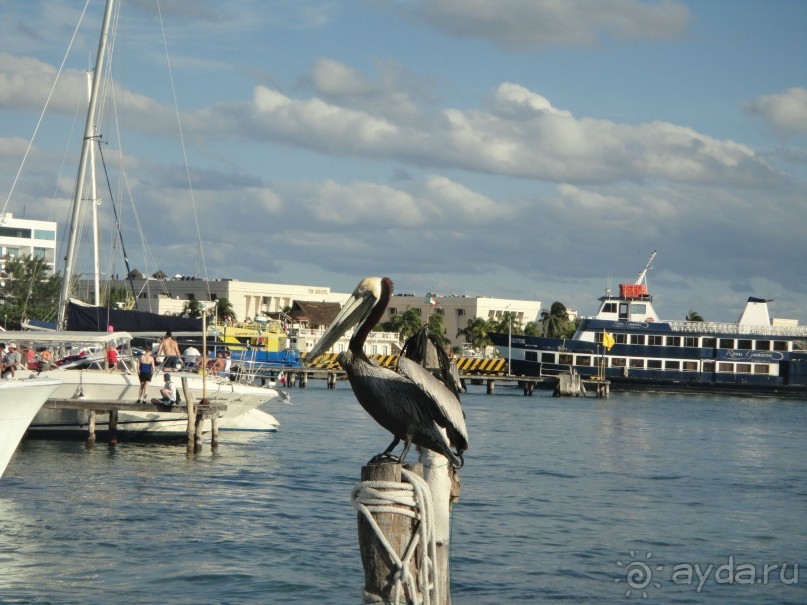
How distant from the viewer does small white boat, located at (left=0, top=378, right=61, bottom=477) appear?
59.6 ft

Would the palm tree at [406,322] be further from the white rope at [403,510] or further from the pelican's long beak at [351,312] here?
the white rope at [403,510]

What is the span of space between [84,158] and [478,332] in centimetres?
9592

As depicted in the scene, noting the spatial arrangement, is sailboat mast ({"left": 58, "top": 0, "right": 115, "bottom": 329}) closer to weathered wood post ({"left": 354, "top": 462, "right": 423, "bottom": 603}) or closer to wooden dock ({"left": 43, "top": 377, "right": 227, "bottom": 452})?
wooden dock ({"left": 43, "top": 377, "right": 227, "bottom": 452})

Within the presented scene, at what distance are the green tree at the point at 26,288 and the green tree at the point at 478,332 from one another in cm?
4762

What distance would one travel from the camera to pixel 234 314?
124625 mm

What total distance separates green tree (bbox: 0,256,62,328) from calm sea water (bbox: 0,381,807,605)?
64745mm

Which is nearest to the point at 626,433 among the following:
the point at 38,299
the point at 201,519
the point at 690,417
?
the point at 690,417

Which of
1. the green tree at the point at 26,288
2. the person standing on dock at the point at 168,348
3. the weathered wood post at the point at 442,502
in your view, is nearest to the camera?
the weathered wood post at the point at 442,502

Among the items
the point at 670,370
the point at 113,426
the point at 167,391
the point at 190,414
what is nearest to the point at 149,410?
the point at 167,391

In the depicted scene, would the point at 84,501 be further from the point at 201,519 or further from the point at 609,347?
the point at 609,347

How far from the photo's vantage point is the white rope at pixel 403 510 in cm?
698

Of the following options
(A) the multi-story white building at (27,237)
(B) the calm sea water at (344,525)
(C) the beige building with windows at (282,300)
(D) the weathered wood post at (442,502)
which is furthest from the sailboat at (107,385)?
(A) the multi-story white building at (27,237)

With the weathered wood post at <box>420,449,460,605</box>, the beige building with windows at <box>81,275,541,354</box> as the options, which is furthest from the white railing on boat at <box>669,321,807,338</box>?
the weathered wood post at <box>420,449,460,605</box>

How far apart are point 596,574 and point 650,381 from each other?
6579cm
